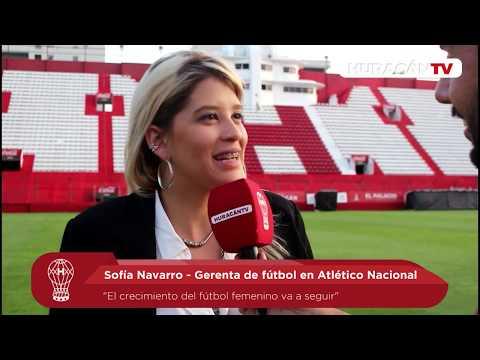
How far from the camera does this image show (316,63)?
120 inches

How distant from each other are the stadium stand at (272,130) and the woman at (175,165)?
370 millimetres

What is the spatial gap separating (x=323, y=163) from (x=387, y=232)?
247cm

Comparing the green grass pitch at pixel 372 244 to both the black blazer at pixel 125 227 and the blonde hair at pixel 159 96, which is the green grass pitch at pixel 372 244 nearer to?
the black blazer at pixel 125 227

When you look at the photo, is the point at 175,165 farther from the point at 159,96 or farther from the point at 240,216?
the point at 240,216

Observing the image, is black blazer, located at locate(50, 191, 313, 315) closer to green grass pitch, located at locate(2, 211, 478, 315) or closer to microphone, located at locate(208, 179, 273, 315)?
microphone, located at locate(208, 179, 273, 315)

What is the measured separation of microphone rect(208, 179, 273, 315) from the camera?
1.90 m

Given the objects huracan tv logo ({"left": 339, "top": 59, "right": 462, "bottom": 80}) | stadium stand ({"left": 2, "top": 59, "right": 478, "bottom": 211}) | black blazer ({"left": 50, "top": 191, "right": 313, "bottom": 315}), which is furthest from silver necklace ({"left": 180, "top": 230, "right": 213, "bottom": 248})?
huracan tv logo ({"left": 339, "top": 59, "right": 462, "bottom": 80})

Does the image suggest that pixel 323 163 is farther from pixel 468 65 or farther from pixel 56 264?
pixel 56 264

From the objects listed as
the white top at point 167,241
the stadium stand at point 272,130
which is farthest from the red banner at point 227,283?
the stadium stand at point 272,130

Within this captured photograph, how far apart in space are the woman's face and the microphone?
250mm

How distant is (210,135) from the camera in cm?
229

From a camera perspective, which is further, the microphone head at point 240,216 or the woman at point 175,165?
the woman at point 175,165

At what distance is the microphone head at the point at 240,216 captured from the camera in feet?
6.24

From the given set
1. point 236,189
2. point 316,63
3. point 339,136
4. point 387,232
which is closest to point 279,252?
point 236,189
